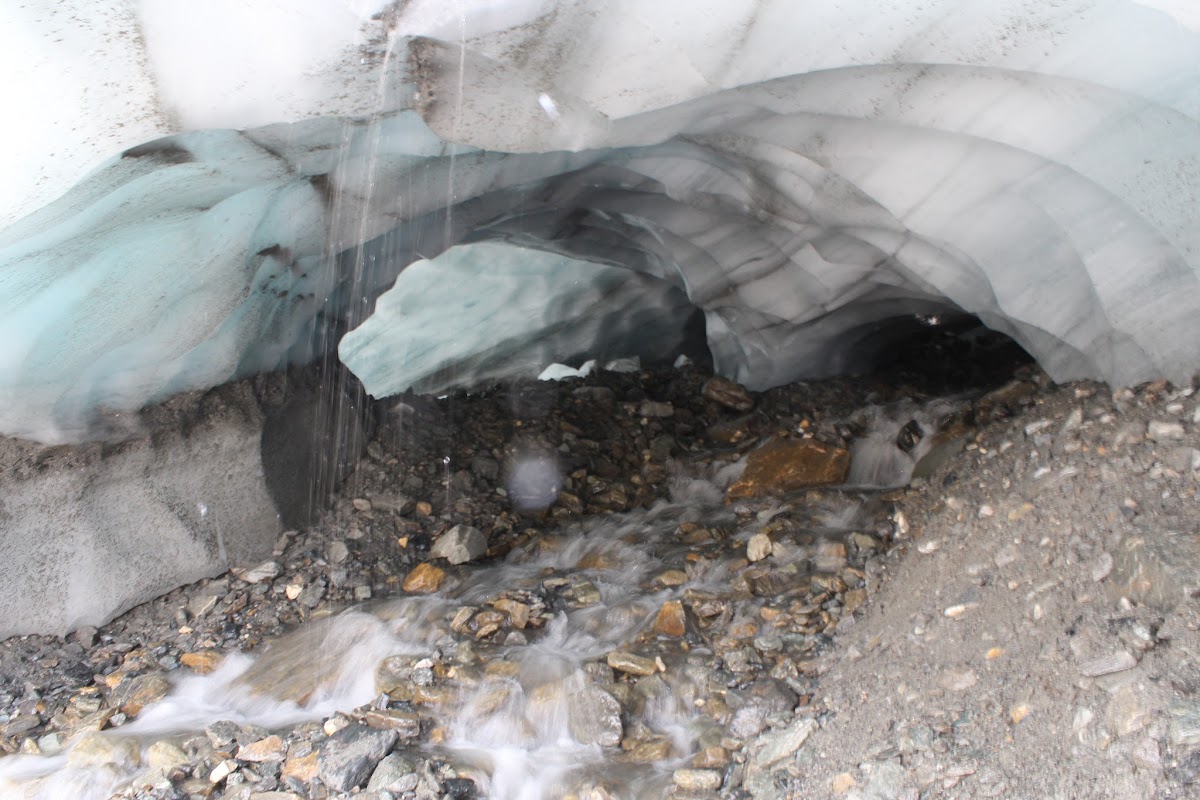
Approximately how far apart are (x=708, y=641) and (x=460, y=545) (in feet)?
4.86

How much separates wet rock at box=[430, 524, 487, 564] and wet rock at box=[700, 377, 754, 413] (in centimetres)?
227

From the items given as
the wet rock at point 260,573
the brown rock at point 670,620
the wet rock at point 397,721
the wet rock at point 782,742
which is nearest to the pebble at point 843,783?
the wet rock at point 782,742

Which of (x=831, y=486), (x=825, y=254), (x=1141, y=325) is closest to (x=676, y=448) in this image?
(x=831, y=486)

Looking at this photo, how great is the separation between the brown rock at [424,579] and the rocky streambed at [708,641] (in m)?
0.01

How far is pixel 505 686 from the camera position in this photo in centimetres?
331

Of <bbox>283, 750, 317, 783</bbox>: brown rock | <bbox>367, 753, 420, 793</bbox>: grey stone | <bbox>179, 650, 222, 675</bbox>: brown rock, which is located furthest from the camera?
<bbox>179, 650, 222, 675</bbox>: brown rock

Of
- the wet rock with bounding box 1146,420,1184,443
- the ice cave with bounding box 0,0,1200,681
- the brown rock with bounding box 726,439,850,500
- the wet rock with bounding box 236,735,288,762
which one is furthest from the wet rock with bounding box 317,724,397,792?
the wet rock with bounding box 1146,420,1184,443

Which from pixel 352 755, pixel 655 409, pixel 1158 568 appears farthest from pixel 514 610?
pixel 655 409

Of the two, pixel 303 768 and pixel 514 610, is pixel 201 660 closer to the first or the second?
pixel 303 768

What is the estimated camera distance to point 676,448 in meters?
5.72

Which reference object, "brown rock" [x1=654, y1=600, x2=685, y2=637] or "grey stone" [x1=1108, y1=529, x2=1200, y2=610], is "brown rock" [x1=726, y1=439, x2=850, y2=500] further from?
"grey stone" [x1=1108, y1=529, x2=1200, y2=610]

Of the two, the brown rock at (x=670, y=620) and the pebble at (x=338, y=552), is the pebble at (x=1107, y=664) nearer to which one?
the brown rock at (x=670, y=620)

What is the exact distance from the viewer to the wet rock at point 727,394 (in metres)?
6.16

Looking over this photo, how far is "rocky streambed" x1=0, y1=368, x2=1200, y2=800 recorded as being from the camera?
2.44 metres
